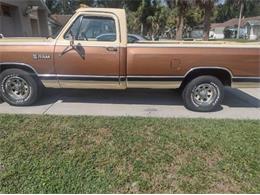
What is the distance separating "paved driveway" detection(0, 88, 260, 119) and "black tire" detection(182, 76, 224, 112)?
0.16m

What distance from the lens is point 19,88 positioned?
602 cm

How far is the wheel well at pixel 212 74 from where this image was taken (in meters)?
5.80

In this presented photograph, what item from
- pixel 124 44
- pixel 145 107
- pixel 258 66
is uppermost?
pixel 124 44

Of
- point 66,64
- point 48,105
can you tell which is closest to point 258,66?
point 66,64

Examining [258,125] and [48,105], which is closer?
[258,125]

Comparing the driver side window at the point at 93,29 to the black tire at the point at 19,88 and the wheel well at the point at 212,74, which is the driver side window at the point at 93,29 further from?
the wheel well at the point at 212,74

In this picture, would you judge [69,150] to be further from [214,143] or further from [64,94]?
[64,94]

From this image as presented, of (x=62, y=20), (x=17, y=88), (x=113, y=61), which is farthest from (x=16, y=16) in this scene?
(x=113, y=61)

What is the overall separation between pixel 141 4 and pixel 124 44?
115 feet

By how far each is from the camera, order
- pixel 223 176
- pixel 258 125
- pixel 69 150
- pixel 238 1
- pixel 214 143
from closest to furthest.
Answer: pixel 223 176
pixel 69 150
pixel 214 143
pixel 258 125
pixel 238 1

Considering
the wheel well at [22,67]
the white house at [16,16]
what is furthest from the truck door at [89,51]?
the white house at [16,16]

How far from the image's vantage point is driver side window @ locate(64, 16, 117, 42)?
574cm

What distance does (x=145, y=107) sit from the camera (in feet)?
20.4

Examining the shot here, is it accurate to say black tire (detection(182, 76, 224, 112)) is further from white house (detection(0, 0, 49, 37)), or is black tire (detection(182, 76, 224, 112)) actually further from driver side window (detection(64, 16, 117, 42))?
white house (detection(0, 0, 49, 37))
